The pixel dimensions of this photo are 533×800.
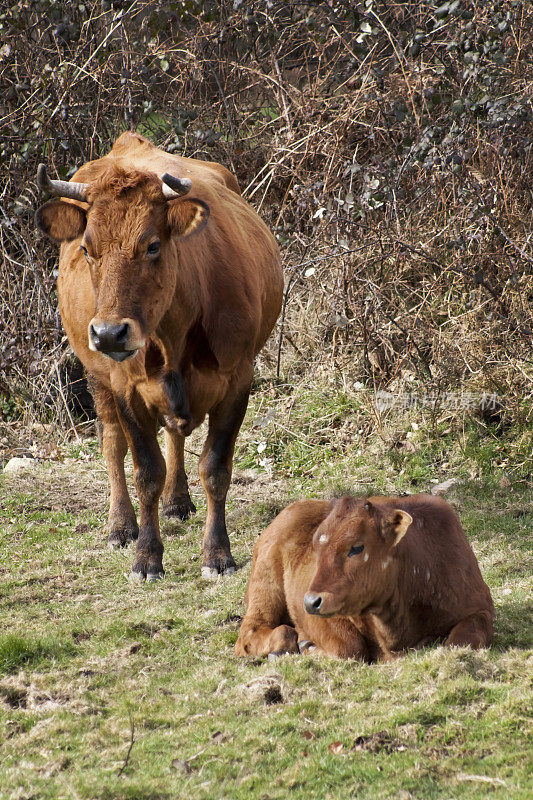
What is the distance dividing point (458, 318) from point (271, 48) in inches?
157

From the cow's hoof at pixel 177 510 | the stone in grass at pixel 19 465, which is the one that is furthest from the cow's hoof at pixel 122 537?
the stone in grass at pixel 19 465

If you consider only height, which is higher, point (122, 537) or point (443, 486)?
point (443, 486)

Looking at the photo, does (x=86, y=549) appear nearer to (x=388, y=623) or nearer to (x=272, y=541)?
(x=272, y=541)

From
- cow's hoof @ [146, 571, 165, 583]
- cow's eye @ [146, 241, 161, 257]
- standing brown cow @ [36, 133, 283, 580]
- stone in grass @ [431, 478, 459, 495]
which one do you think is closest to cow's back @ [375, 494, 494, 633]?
standing brown cow @ [36, 133, 283, 580]

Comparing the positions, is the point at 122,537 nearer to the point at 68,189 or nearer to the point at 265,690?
the point at 68,189

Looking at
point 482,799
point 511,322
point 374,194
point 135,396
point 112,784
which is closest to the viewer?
point 482,799

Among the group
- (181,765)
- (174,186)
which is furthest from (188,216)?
(181,765)

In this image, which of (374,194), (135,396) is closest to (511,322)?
(374,194)

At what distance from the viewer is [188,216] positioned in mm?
5359

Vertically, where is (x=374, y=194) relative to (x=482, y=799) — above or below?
above

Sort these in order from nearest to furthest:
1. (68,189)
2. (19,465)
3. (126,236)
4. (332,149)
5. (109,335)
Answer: (109,335) < (126,236) < (68,189) < (19,465) < (332,149)

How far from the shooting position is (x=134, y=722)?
3.98m

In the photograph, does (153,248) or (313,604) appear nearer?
Answer: (313,604)

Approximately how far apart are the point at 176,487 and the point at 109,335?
8.70ft
